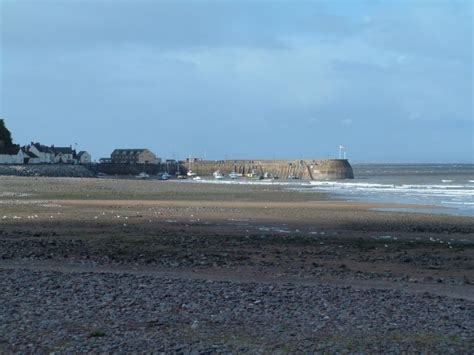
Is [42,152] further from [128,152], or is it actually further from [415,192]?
[415,192]

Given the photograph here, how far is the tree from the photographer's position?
94.1 metres

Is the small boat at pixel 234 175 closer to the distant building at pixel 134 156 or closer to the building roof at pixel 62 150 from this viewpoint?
the distant building at pixel 134 156

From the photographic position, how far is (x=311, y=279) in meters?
12.2

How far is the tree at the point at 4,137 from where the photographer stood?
94.1 meters

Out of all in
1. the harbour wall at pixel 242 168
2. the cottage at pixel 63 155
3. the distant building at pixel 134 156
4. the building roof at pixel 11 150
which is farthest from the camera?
the distant building at pixel 134 156

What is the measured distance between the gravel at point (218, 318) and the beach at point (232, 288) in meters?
0.02

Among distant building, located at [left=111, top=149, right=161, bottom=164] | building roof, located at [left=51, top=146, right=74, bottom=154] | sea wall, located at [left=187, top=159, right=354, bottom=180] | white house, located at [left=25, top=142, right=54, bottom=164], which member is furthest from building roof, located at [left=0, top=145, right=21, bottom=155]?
distant building, located at [left=111, top=149, right=161, bottom=164]

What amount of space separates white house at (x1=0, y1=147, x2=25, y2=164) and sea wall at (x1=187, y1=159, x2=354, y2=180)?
28714 mm

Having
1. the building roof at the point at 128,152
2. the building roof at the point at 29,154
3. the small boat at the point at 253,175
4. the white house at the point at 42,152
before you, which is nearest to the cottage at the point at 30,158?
the building roof at the point at 29,154

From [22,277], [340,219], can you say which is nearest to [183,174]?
[340,219]

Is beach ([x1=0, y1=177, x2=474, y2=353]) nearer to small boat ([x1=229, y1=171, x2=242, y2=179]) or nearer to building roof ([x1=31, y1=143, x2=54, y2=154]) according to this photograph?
small boat ([x1=229, y1=171, x2=242, y2=179])

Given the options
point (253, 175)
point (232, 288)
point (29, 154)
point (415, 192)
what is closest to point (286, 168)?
point (253, 175)

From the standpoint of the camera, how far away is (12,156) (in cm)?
9450

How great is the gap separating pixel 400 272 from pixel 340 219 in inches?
538
